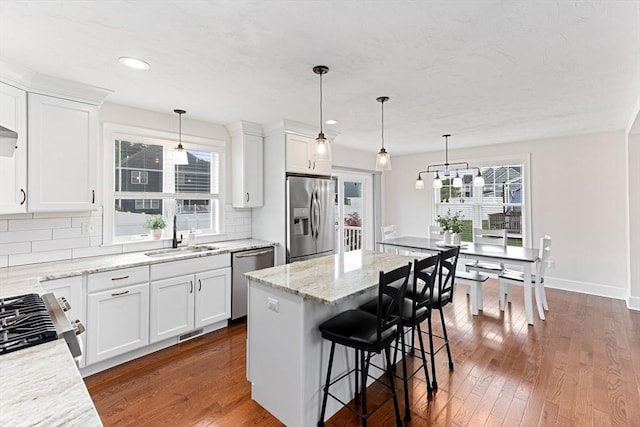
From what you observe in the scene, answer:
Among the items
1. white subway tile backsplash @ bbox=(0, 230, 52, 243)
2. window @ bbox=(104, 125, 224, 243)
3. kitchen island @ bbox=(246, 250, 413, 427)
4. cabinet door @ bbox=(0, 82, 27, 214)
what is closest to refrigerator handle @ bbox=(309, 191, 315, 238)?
window @ bbox=(104, 125, 224, 243)

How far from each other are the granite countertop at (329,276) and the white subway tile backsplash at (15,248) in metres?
2.10

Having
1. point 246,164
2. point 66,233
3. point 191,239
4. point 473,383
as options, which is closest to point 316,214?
point 246,164

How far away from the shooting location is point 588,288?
4801mm

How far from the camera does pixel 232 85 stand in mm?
2758

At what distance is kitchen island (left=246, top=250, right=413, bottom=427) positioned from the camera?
6.27 feet

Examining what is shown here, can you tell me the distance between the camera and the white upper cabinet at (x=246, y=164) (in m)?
4.07

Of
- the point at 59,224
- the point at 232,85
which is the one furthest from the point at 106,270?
the point at 232,85

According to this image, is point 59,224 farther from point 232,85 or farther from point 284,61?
point 284,61

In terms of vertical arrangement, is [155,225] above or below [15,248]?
above

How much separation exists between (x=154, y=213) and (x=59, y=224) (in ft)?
2.92

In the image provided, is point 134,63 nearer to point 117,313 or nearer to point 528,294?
point 117,313

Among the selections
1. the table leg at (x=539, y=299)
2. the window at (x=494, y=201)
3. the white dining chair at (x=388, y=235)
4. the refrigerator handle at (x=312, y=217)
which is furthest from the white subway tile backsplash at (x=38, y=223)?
the window at (x=494, y=201)

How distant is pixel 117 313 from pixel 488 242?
4967mm

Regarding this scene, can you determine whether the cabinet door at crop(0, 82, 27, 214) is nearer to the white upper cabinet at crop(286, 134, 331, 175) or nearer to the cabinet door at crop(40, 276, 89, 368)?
the cabinet door at crop(40, 276, 89, 368)
